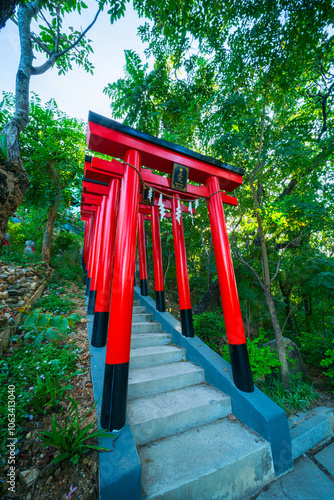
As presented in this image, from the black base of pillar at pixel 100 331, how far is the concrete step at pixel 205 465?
198 centimetres

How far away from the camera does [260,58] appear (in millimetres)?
3830

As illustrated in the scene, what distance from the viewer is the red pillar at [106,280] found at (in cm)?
381

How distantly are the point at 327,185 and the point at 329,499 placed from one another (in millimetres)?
5390

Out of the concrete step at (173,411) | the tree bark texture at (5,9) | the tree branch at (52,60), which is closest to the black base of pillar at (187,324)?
the concrete step at (173,411)

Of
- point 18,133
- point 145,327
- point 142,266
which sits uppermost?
point 18,133

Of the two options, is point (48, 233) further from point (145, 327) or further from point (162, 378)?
point (162, 378)

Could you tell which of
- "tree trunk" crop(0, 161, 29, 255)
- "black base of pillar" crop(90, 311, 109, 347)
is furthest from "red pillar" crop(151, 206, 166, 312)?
"tree trunk" crop(0, 161, 29, 255)

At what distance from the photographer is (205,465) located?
6.31ft

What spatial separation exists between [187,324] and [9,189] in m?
3.76

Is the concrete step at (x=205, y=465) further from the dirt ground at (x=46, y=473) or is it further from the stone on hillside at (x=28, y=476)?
the stone on hillside at (x=28, y=476)

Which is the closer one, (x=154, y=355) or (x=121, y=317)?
(x=121, y=317)

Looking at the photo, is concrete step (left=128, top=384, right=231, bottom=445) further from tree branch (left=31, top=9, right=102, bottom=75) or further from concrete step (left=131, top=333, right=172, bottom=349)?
tree branch (left=31, top=9, right=102, bottom=75)

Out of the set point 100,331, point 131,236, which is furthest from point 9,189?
point 100,331

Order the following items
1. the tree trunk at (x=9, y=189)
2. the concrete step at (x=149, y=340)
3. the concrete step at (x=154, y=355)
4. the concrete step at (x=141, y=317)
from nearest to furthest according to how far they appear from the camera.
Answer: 1. the tree trunk at (x=9, y=189)
2. the concrete step at (x=154, y=355)
3. the concrete step at (x=149, y=340)
4. the concrete step at (x=141, y=317)
